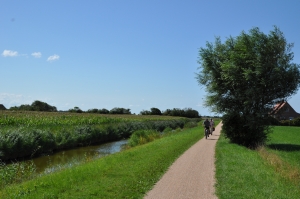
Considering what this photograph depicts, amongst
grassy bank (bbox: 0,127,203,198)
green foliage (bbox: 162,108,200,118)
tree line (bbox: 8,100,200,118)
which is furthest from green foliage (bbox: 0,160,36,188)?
green foliage (bbox: 162,108,200,118)

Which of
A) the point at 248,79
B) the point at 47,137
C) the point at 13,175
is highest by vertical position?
the point at 248,79

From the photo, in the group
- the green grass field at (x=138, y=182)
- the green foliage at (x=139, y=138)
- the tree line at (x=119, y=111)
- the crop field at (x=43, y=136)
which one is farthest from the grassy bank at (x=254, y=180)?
the tree line at (x=119, y=111)

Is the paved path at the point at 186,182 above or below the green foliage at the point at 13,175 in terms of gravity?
above

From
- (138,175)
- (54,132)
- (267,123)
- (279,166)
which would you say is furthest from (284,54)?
(54,132)

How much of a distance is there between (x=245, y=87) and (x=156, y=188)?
17.3m

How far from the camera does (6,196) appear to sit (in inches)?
362

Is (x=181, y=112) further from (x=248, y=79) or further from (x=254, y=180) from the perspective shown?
(x=254, y=180)

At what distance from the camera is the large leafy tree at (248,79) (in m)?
24.3

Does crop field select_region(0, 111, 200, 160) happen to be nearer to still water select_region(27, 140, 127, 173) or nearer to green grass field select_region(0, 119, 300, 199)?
still water select_region(27, 140, 127, 173)

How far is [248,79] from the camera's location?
24469 millimetres

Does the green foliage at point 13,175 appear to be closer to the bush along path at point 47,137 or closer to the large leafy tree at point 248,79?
the bush along path at point 47,137

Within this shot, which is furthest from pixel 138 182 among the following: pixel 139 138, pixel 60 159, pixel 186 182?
pixel 139 138

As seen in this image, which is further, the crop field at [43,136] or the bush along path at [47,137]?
the crop field at [43,136]

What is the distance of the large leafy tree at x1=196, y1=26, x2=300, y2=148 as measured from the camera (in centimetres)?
2434
